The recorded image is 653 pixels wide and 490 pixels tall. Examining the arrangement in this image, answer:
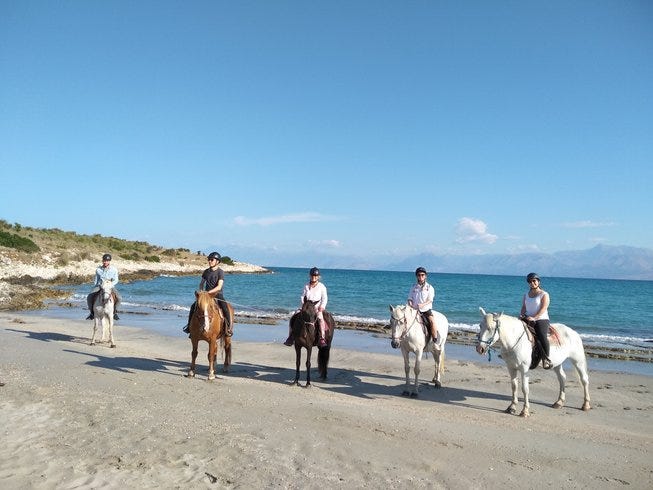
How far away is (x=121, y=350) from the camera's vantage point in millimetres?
13352

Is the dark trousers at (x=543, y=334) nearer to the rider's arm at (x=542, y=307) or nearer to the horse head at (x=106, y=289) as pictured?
the rider's arm at (x=542, y=307)

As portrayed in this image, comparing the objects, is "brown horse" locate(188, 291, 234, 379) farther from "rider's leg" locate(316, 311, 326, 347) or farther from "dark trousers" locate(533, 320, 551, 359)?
"dark trousers" locate(533, 320, 551, 359)

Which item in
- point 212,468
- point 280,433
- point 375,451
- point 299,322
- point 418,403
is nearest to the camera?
point 212,468

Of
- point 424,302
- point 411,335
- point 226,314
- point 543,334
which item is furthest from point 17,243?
point 543,334

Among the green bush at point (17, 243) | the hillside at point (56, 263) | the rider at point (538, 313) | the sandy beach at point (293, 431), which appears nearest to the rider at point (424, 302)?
the sandy beach at point (293, 431)

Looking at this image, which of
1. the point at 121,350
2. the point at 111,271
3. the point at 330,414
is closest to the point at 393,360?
the point at 330,414

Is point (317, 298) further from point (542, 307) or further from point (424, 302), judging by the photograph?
point (542, 307)

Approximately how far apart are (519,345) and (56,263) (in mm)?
43464

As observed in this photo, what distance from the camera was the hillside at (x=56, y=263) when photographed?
28609mm

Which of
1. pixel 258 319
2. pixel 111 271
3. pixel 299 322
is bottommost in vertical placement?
pixel 258 319

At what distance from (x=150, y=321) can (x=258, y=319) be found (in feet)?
17.0

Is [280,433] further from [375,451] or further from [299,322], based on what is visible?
[299,322]

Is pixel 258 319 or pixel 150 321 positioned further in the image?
pixel 258 319

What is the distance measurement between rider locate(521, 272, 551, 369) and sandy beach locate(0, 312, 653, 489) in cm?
125
